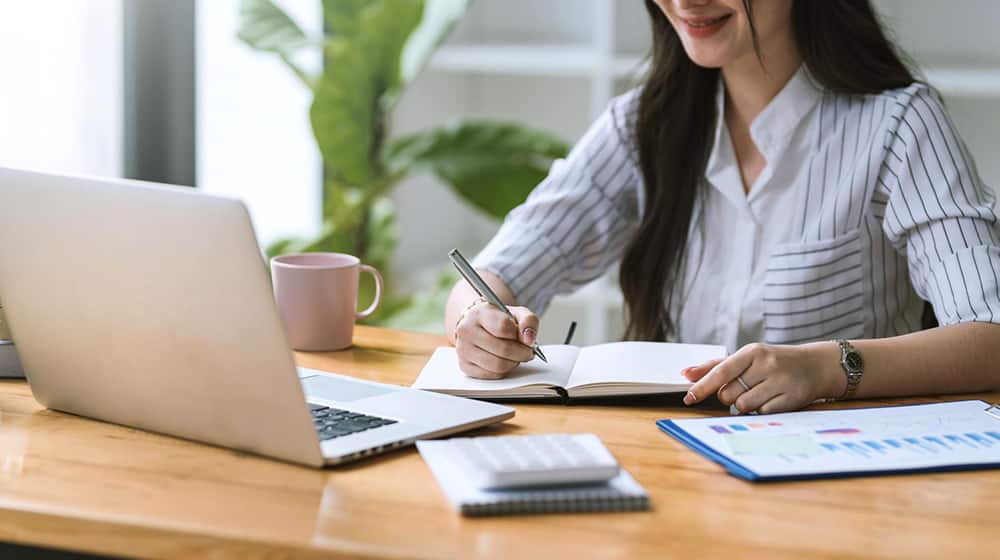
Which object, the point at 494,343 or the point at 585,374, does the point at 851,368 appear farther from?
the point at 494,343

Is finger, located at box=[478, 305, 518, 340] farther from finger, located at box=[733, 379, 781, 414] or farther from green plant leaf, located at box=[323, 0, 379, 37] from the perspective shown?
green plant leaf, located at box=[323, 0, 379, 37]

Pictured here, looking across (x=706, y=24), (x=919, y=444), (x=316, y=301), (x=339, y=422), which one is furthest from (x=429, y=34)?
(x=919, y=444)

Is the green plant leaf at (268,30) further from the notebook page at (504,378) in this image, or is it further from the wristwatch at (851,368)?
the wristwatch at (851,368)

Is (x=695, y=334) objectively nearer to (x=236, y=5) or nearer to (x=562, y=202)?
(x=562, y=202)

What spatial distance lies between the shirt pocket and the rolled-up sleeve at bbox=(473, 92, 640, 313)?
28 centimetres

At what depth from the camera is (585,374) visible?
1251 millimetres

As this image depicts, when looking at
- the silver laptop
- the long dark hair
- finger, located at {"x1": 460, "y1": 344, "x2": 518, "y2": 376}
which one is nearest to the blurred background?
the long dark hair

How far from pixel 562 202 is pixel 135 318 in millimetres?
869

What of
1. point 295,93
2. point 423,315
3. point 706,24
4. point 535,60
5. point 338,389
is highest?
point 706,24

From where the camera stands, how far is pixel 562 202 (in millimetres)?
1761

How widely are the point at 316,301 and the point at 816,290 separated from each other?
0.71 meters

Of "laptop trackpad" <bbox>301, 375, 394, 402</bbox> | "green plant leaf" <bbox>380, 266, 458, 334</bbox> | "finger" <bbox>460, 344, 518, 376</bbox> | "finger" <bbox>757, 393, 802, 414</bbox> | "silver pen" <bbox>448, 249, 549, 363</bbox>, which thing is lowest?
"green plant leaf" <bbox>380, 266, 458, 334</bbox>

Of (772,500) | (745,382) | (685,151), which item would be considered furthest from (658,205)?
(772,500)

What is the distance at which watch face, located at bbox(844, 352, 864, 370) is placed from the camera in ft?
4.07
